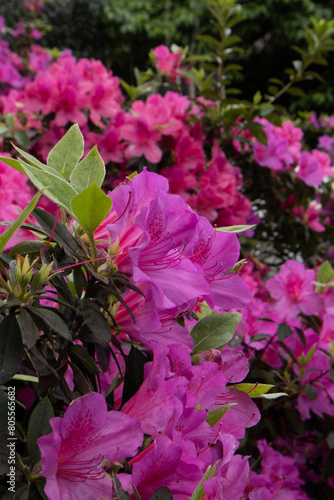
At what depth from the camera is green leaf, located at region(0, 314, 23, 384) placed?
0.44m

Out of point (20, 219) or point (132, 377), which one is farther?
point (132, 377)

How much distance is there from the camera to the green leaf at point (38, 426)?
1.48ft

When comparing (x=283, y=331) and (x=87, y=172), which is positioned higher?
(x=87, y=172)

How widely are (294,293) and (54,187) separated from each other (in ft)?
2.29

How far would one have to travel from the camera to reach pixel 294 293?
1055mm

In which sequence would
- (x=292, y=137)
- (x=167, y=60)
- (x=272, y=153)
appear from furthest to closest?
(x=167, y=60) → (x=292, y=137) → (x=272, y=153)

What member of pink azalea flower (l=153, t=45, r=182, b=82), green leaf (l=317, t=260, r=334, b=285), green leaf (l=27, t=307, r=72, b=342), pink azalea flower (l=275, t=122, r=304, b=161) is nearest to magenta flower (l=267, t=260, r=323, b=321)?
green leaf (l=317, t=260, r=334, b=285)

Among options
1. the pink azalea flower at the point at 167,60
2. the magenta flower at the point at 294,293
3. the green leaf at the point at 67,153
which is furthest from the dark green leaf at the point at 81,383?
the pink azalea flower at the point at 167,60

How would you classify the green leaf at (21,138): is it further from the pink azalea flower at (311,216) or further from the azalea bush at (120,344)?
the pink azalea flower at (311,216)

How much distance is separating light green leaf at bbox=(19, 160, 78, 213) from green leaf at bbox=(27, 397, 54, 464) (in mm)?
184

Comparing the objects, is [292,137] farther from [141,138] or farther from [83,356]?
[83,356]

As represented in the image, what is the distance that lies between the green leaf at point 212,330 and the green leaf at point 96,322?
0.16 meters

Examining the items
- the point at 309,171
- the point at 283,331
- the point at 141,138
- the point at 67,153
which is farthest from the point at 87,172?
the point at 309,171

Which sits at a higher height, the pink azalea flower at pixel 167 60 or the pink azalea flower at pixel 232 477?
the pink azalea flower at pixel 232 477
